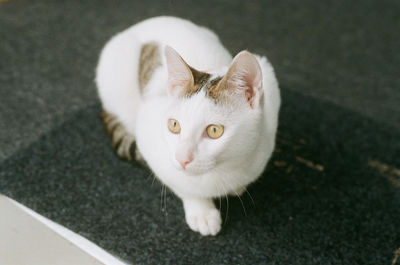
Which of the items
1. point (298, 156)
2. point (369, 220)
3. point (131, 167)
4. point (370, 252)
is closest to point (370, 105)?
point (298, 156)

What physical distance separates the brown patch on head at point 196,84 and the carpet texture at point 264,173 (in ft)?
1.50

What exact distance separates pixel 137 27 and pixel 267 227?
3.17 ft

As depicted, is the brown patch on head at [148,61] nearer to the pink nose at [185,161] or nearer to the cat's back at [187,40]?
the cat's back at [187,40]

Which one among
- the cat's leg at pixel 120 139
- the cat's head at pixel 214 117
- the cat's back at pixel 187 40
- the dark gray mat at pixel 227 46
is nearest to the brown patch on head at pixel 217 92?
the cat's head at pixel 214 117

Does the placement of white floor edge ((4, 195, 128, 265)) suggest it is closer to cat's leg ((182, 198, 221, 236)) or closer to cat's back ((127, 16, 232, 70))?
cat's leg ((182, 198, 221, 236))

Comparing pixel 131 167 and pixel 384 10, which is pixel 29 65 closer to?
pixel 131 167

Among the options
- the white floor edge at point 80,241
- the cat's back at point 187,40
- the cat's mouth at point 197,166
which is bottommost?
the white floor edge at point 80,241

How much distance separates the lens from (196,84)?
1033 millimetres

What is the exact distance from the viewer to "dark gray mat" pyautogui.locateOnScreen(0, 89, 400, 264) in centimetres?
120

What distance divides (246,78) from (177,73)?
21cm

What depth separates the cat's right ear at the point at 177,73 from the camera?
3.29ft

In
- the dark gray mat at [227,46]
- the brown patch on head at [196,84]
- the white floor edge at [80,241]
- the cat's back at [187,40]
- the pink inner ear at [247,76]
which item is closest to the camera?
the pink inner ear at [247,76]

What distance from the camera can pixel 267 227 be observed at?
4.17 feet

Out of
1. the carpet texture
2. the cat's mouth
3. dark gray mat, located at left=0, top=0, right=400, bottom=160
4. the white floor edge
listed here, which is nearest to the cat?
the cat's mouth
